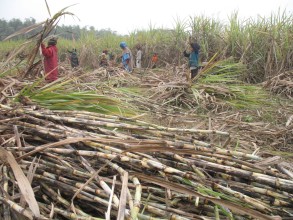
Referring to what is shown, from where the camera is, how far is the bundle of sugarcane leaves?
3.45ft

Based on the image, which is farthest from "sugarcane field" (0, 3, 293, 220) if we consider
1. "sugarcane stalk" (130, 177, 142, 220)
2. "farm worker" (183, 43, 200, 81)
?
"farm worker" (183, 43, 200, 81)

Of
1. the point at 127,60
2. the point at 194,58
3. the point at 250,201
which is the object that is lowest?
the point at 250,201

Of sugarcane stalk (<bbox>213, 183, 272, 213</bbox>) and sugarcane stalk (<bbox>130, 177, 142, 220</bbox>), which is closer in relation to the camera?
sugarcane stalk (<bbox>130, 177, 142, 220</bbox>)

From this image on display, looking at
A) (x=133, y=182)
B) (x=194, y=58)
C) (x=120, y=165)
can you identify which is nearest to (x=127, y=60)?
(x=194, y=58)

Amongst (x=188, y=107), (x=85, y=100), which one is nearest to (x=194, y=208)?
(x=85, y=100)

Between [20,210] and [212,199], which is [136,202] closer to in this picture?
[212,199]

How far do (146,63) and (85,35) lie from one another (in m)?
4.34

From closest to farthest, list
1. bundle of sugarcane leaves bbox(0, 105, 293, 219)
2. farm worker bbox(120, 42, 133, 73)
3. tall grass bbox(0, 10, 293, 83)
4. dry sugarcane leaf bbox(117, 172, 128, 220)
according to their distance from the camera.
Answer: dry sugarcane leaf bbox(117, 172, 128, 220), bundle of sugarcane leaves bbox(0, 105, 293, 219), tall grass bbox(0, 10, 293, 83), farm worker bbox(120, 42, 133, 73)

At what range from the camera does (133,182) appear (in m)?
1.15

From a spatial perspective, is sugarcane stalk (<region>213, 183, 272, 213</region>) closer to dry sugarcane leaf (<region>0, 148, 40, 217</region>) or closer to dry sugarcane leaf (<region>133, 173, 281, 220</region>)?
dry sugarcane leaf (<region>133, 173, 281, 220</region>)

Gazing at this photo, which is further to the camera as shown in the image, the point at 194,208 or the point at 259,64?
the point at 259,64

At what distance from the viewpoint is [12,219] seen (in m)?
1.10

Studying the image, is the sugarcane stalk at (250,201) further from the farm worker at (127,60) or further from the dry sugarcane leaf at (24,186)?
the farm worker at (127,60)

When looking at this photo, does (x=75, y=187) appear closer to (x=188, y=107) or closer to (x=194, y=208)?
(x=194, y=208)
